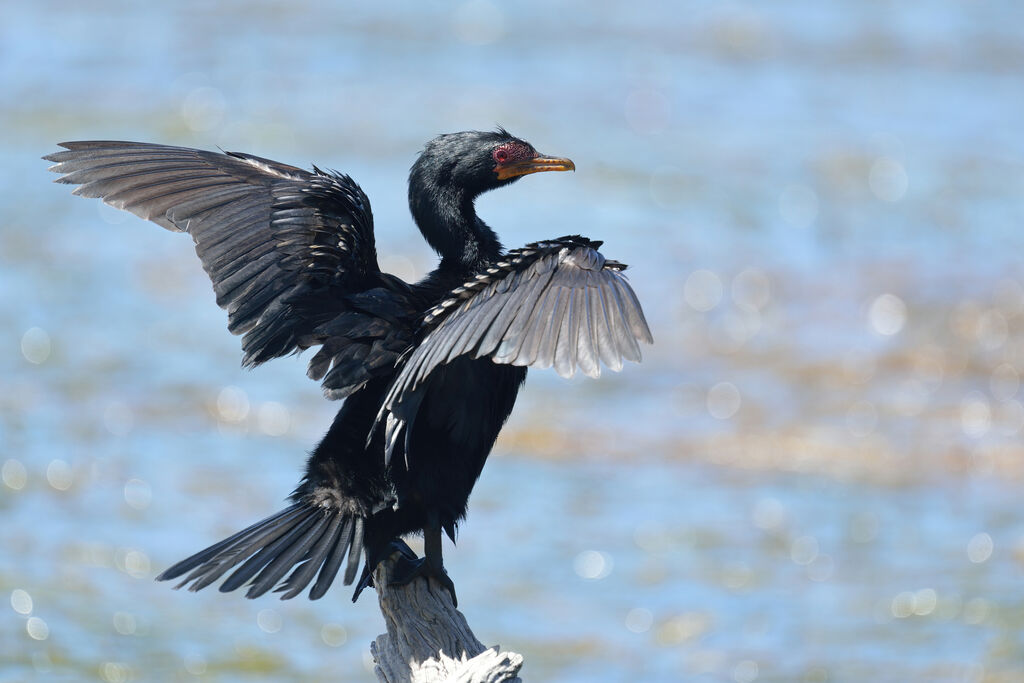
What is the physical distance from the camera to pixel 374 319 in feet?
14.7

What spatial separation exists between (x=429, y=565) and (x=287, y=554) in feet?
1.40

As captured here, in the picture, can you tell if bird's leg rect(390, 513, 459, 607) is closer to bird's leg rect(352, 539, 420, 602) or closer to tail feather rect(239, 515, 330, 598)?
bird's leg rect(352, 539, 420, 602)

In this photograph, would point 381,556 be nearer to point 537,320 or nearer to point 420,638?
point 420,638

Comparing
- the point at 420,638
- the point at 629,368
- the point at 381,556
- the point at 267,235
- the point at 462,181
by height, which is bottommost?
the point at 420,638

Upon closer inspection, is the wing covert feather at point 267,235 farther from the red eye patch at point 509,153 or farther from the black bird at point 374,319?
the red eye patch at point 509,153

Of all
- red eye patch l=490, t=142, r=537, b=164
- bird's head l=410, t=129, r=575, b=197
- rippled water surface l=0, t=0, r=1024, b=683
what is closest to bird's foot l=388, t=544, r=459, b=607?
bird's head l=410, t=129, r=575, b=197

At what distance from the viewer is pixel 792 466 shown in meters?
9.50

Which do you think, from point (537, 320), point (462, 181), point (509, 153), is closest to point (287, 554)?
point (537, 320)

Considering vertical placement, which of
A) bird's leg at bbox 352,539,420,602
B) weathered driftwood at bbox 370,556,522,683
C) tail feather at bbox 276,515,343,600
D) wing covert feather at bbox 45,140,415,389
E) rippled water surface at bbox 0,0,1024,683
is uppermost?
rippled water surface at bbox 0,0,1024,683

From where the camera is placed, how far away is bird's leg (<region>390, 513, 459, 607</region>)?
4.36 m

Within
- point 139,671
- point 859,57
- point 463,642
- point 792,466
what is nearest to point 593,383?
point 792,466

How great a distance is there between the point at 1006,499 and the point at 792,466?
4.36ft

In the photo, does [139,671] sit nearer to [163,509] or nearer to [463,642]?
[163,509]

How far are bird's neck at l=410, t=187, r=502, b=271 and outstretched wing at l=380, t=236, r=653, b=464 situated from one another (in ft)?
1.76
